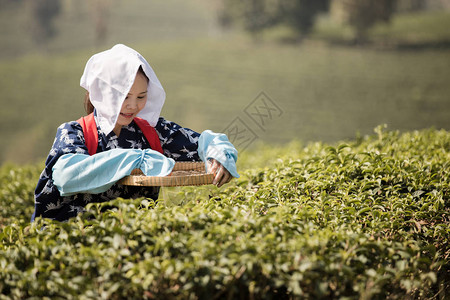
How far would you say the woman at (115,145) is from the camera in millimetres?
2223

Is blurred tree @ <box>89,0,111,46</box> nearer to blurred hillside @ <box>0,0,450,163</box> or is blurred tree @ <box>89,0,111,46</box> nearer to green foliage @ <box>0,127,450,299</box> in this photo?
blurred hillside @ <box>0,0,450,163</box>

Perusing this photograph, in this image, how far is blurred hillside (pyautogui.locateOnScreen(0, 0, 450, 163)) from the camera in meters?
14.7

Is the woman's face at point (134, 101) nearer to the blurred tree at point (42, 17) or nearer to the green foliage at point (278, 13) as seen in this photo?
the green foliage at point (278, 13)

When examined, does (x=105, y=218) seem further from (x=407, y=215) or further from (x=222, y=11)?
(x=222, y=11)

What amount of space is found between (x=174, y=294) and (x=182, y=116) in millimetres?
14064

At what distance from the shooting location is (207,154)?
2537mm

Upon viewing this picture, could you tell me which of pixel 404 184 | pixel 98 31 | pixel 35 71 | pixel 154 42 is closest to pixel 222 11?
pixel 154 42

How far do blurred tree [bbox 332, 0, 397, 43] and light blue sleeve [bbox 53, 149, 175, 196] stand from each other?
1669cm

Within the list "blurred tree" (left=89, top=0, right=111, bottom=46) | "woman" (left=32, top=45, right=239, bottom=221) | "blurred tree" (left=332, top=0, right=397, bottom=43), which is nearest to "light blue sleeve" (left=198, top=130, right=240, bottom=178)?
"woman" (left=32, top=45, right=239, bottom=221)

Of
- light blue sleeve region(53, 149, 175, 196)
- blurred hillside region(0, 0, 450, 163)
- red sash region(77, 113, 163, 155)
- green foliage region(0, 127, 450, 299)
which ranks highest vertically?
blurred hillside region(0, 0, 450, 163)

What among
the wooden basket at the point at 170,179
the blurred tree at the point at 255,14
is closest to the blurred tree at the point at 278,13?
the blurred tree at the point at 255,14

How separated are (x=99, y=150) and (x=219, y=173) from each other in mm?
653

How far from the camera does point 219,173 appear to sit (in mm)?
2373

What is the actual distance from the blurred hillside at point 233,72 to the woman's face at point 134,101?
10964 millimetres
